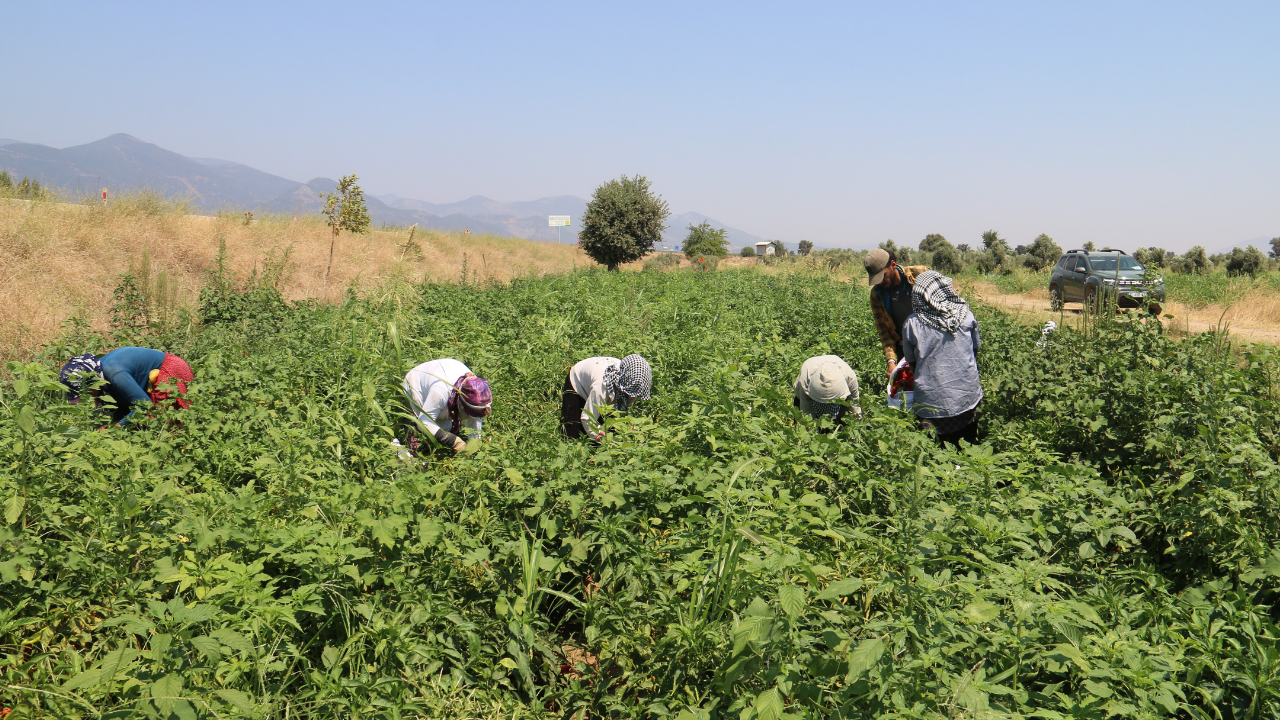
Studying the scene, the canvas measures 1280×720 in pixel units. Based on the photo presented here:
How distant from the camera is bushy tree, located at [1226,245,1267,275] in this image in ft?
68.4

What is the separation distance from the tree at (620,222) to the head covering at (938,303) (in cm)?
2807

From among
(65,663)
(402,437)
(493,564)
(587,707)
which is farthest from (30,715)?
(402,437)

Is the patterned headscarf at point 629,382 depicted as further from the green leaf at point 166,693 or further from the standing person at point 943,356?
the green leaf at point 166,693

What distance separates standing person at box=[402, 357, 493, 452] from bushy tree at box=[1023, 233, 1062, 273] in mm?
30007

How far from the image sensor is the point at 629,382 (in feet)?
14.6

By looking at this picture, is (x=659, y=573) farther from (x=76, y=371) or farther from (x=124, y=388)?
(x=124, y=388)

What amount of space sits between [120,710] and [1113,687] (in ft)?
9.26

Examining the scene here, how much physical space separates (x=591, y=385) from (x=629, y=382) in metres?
0.34

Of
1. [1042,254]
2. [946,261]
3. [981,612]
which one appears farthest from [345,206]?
[1042,254]

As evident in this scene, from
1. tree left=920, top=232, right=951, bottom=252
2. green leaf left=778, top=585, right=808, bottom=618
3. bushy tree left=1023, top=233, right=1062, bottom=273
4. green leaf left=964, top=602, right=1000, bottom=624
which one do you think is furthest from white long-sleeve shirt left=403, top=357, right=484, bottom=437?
tree left=920, top=232, right=951, bottom=252

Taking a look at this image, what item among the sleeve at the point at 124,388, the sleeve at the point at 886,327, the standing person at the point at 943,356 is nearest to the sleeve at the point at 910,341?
the standing person at the point at 943,356

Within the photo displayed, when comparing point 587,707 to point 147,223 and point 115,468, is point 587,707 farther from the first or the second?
point 147,223

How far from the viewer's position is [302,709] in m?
2.21

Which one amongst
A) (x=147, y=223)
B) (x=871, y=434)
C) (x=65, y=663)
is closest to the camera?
(x=65, y=663)
